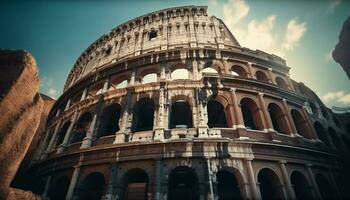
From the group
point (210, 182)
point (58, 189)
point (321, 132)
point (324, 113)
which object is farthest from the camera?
point (324, 113)

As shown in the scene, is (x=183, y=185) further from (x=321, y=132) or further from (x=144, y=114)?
(x=321, y=132)

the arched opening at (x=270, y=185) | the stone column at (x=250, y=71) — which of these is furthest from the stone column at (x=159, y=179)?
the stone column at (x=250, y=71)

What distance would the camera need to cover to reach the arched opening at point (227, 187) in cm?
983

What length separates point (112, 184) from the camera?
9.34m

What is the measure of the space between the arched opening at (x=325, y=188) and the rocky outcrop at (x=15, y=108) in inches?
565

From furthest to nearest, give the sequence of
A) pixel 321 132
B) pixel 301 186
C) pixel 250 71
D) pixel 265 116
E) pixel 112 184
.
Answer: pixel 321 132 < pixel 250 71 < pixel 265 116 < pixel 301 186 < pixel 112 184

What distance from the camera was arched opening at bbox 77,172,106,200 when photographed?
10.1 meters

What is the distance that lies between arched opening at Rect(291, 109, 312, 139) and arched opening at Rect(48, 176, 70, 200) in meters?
15.6

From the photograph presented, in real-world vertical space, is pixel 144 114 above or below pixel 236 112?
above

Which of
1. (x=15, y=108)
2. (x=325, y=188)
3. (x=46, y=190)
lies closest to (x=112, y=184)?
(x=46, y=190)

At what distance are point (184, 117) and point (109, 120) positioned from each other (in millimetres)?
5390

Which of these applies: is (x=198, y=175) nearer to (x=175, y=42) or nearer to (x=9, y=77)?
(x=9, y=77)

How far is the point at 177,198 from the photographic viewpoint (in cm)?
955

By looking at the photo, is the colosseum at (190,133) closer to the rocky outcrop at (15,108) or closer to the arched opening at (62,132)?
the arched opening at (62,132)
